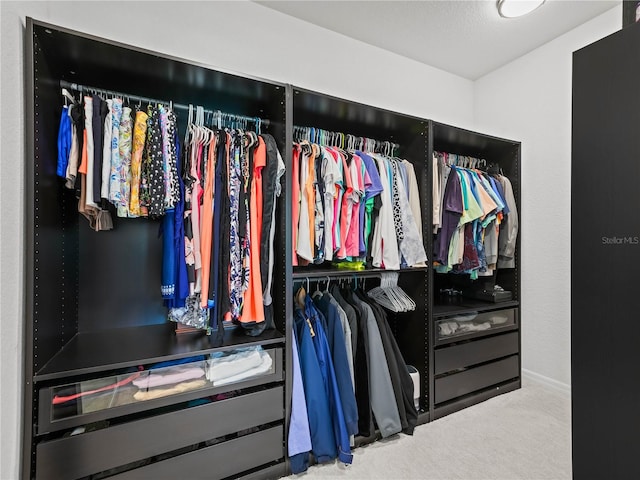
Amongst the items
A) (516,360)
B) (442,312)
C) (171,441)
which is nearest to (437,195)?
(442,312)

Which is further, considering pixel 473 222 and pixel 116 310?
pixel 473 222

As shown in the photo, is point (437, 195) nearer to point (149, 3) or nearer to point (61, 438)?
point (149, 3)

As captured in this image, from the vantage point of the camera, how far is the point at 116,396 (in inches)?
51.2

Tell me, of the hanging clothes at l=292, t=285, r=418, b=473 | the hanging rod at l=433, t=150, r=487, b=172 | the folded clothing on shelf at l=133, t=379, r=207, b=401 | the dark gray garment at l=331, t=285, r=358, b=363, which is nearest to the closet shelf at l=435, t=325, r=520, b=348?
the hanging clothes at l=292, t=285, r=418, b=473

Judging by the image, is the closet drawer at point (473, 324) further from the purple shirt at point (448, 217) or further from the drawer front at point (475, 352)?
the purple shirt at point (448, 217)

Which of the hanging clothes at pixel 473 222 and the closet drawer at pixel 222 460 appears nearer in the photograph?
the closet drawer at pixel 222 460

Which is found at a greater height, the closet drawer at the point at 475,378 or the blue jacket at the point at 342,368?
the blue jacket at the point at 342,368

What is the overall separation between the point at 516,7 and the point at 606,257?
2.09 m

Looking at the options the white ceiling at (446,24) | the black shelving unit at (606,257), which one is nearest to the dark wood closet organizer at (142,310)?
the white ceiling at (446,24)

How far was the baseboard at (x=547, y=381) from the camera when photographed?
236 centimetres

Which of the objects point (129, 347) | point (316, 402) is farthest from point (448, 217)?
point (129, 347)

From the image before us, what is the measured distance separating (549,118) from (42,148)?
316 cm

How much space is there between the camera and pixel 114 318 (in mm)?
1688

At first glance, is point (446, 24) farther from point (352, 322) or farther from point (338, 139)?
point (352, 322)
